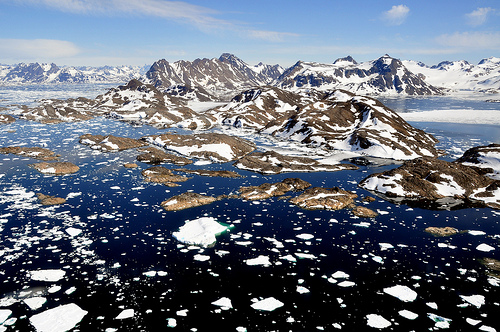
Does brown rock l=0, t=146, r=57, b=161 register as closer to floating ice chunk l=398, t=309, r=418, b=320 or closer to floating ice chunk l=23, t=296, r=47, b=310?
floating ice chunk l=23, t=296, r=47, b=310

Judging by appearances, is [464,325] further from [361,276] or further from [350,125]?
[350,125]

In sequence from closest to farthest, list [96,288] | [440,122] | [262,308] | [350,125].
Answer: [262,308] → [96,288] → [350,125] → [440,122]

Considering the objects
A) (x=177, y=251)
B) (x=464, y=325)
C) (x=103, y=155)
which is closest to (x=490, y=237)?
(x=464, y=325)

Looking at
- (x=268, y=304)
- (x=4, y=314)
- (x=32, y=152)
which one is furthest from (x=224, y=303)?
(x=32, y=152)

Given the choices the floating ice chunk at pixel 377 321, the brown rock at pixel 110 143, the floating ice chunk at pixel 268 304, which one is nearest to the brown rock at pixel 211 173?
the brown rock at pixel 110 143

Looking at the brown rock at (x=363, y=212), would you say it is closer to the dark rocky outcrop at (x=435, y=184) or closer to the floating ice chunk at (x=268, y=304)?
the dark rocky outcrop at (x=435, y=184)

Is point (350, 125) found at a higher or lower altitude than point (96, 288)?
higher

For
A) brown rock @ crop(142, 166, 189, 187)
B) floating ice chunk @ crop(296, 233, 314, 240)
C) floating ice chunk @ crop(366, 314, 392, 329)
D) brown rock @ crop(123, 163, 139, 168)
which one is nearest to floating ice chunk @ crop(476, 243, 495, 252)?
floating ice chunk @ crop(296, 233, 314, 240)

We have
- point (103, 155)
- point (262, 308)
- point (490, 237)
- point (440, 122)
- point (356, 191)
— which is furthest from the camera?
point (440, 122)
